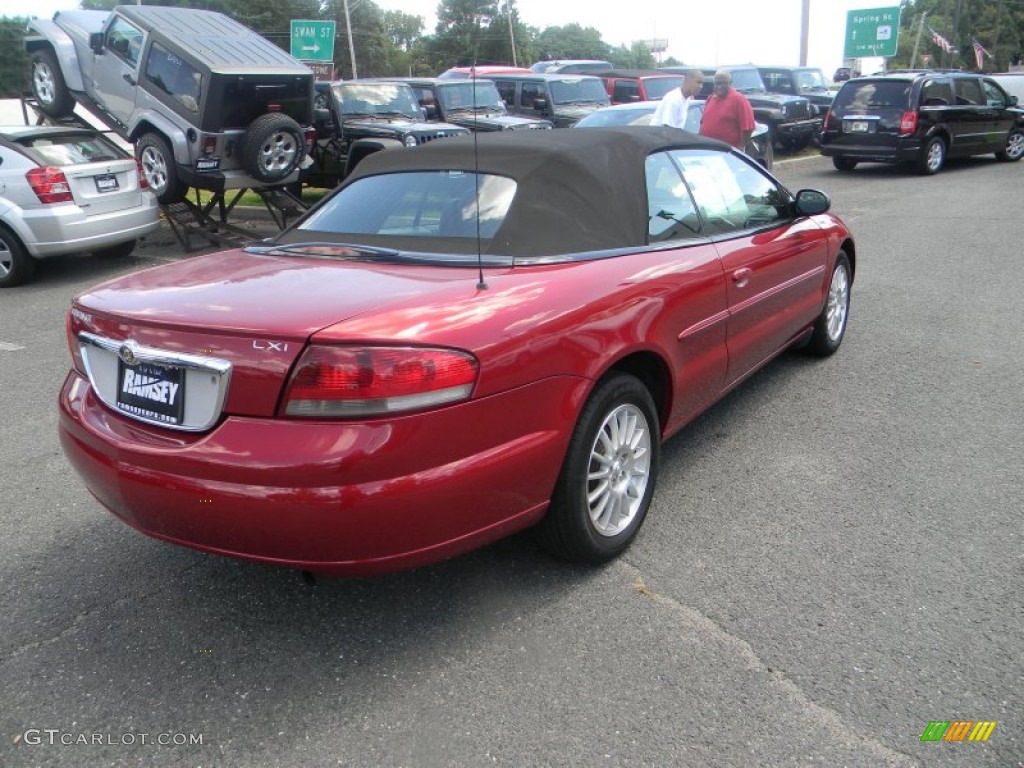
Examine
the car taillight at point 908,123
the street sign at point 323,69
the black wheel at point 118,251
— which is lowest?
the black wheel at point 118,251

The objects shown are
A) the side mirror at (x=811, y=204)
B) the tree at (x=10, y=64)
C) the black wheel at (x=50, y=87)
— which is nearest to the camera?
the side mirror at (x=811, y=204)

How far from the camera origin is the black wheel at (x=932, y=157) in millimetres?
15281

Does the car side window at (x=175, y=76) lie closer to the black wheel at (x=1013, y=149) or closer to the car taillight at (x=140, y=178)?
the car taillight at (x=140, y=178)

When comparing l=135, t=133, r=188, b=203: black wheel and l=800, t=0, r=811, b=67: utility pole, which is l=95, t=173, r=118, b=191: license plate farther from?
l=800, t=0, r=811, b=67: utility pole

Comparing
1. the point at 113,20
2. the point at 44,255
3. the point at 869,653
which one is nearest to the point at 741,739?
the point at 869,653

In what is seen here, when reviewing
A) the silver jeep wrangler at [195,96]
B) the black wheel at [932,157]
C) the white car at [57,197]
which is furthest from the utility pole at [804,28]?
the white car at [57,197]

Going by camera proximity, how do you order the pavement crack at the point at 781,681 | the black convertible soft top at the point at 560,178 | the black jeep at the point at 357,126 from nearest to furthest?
1. the pavement crack at the point at 781,681
2. the black convertible soft top at the point at 560,178
3. the black jeep at the point at 357,126

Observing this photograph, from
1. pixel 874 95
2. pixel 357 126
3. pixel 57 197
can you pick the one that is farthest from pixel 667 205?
pixel 874 95

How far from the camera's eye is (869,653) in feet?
8.73

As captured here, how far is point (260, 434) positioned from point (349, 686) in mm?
817

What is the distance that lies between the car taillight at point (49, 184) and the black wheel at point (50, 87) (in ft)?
12.1

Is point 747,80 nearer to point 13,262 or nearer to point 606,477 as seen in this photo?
point 13,262

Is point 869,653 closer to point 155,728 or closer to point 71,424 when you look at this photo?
point 155,728

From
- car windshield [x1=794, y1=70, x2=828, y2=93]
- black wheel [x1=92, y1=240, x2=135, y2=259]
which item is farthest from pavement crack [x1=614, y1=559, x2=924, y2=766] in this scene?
car windshield [x1=794, y1=70, x2=828, y2=93]
